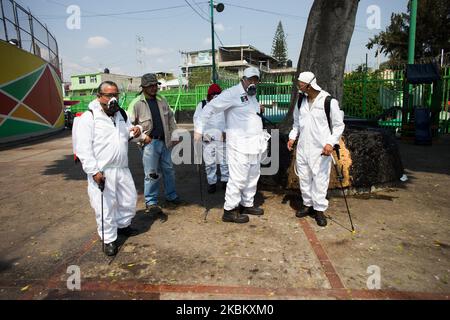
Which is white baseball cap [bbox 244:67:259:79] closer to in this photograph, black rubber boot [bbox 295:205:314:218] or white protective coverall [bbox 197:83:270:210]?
white protective coverall [bbox 197:83:270:210]

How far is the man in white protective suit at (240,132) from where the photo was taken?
14.5ft

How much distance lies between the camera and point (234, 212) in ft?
15.0

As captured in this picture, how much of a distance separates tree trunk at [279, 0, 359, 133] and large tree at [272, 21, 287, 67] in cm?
6635

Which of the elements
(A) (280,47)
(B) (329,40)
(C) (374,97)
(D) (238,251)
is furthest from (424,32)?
(A) (280,47)

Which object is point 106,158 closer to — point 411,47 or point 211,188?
point 211,188

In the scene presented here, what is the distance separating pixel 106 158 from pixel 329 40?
442cm

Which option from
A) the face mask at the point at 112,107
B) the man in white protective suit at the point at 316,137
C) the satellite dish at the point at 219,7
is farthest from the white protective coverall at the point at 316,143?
the satellite dish at the point at 219,7

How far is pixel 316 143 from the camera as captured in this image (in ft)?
13.9

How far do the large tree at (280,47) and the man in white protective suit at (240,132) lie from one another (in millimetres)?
68425

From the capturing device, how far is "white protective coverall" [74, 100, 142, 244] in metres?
3.44

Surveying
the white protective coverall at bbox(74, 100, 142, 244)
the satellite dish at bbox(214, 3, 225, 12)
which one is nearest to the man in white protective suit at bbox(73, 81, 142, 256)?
the white protective coverall at bbox(74, 100, 142, 244)
